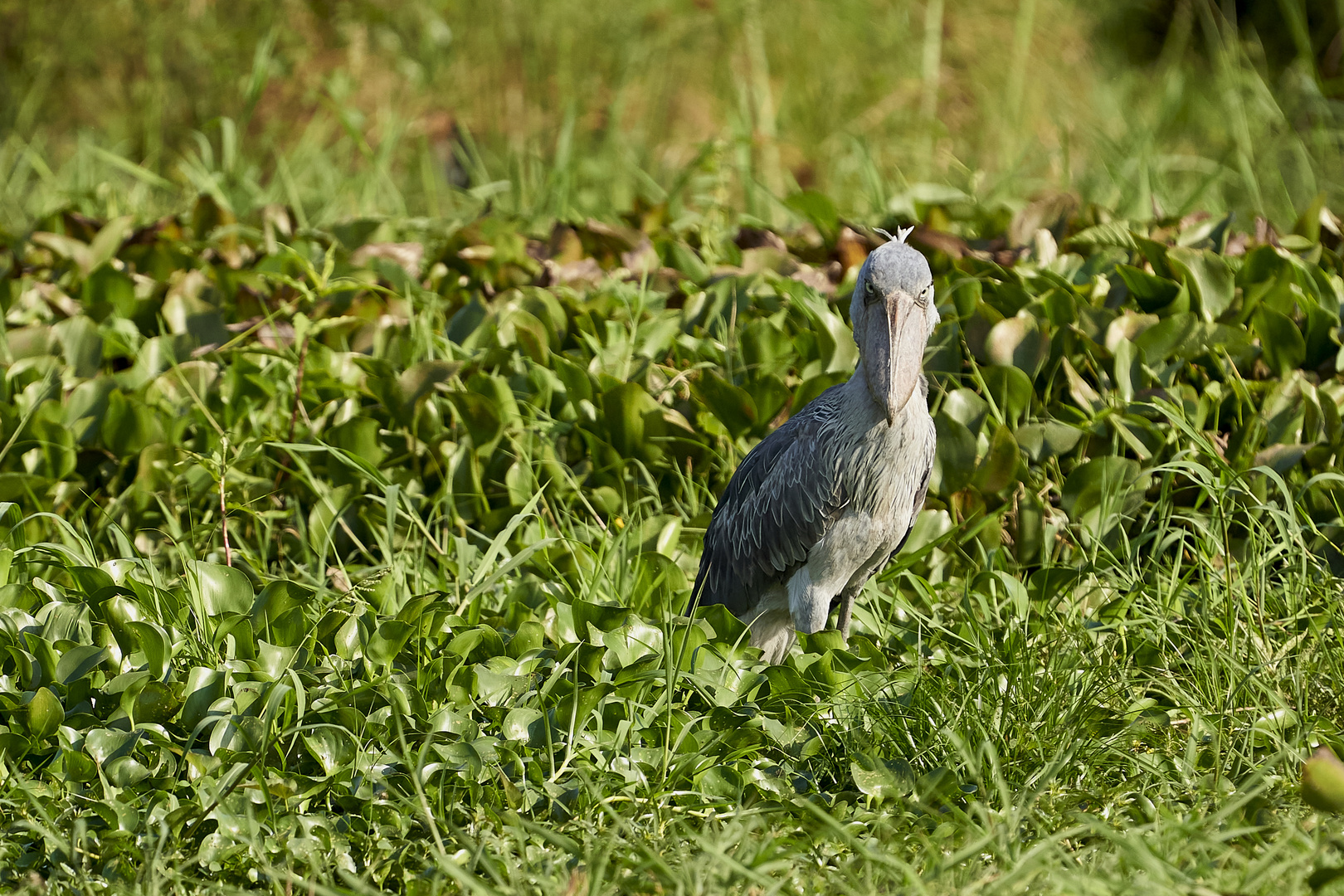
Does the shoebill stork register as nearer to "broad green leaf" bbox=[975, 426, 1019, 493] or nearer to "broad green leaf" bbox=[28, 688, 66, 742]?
"broad green leaf" bbox=[975, 426, 1019, 493]

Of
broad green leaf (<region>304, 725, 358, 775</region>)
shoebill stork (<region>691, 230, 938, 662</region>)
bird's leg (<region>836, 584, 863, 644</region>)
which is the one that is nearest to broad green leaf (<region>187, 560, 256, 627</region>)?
broad green leaf (<region>304, 725, 358, 775</region>)

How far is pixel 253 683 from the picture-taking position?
2.38 m

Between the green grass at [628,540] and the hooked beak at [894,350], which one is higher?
the hooked beak at [894,350]

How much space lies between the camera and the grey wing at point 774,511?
2686 millimetres

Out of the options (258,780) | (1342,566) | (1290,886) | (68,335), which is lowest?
(1342,566)

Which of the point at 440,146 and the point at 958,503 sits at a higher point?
the point at 440,146

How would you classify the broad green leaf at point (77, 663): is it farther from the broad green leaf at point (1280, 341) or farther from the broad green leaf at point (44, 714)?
the broad green leaf at point (1280, 341)

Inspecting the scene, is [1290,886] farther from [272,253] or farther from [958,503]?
[272,253]

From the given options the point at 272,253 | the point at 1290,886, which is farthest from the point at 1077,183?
the point at 1290,886

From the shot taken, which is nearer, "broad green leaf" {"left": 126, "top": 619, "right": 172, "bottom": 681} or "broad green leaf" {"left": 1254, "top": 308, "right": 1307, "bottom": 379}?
"broad green leaf" {"left": 126, "top": 619, "right": 172, "bottom": 681}

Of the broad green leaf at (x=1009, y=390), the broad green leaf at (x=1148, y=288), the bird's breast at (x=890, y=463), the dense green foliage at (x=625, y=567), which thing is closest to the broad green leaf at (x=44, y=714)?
the dense green foliage at (x=625, y=567)

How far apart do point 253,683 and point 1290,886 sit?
1962 millimetres

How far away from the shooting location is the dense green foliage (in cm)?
212

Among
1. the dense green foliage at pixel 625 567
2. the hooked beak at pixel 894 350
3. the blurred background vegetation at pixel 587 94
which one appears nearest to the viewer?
the dense green foliage at pixel 625 567
